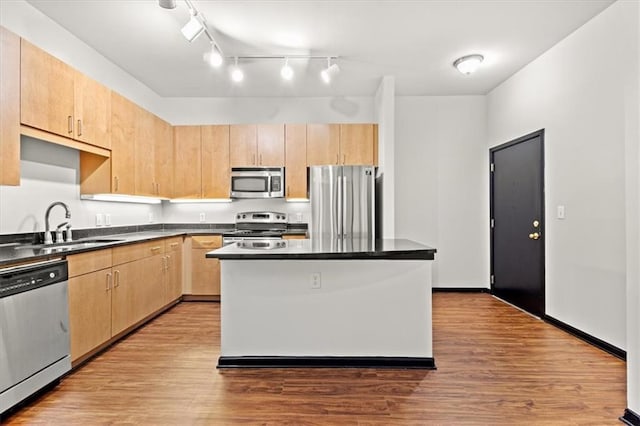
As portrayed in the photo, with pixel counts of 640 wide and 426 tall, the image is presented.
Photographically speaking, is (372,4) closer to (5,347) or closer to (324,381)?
(324,381)

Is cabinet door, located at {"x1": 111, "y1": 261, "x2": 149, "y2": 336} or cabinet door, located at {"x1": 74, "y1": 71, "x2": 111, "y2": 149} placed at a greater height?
cabinet door, located at {"x1": 74, "y1": 71, "x2": 111, "y2": 149}

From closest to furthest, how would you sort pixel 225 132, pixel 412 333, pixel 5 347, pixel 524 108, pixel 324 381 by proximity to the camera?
pixel 5 347, pixel 324 381, pixel 412 333, pixel 524 108, pixel 225 132

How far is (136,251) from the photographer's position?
351 cm

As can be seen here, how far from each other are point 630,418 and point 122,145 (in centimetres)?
441

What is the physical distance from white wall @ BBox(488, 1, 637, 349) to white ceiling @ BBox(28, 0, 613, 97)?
249mm

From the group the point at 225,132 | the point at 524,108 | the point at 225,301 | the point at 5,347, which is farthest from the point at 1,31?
the point at 524,108

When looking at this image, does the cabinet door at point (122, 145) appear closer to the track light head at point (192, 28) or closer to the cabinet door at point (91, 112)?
the cabinet door at point (91, 112)

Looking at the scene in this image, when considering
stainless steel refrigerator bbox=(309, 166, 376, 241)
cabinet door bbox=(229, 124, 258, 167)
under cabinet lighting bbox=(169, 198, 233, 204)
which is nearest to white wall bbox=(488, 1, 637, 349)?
stainless steel refrigerator bbox=(309, 166, 376, 241)

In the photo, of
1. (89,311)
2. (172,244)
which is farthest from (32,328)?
(172,244)

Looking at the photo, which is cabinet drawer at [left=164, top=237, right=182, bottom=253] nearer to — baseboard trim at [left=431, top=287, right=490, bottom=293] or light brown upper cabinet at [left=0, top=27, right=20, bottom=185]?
light brown upper cabinet at [left=0, top=27, right=20, bottom=185]

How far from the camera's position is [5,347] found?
201 cm

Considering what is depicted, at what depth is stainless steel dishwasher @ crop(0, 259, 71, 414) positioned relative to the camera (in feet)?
6.61

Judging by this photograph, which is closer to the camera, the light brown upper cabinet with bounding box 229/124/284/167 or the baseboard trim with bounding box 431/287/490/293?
the light brown upper cabinet with bounding box 229/124/284/167

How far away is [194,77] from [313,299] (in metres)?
3.16
